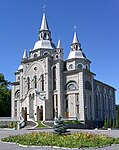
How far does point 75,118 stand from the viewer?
52156 mm

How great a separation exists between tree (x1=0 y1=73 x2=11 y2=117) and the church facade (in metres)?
2.98

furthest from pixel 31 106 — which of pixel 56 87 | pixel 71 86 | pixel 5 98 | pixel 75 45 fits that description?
pixel 75 45

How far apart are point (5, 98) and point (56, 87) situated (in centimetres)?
1741

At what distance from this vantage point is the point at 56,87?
5497cm

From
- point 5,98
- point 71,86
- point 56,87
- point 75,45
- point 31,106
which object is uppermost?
point 75,45

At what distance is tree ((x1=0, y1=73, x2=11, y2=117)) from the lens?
64.9 metres

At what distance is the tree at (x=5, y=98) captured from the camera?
6494 cm

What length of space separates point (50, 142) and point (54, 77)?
39425mm

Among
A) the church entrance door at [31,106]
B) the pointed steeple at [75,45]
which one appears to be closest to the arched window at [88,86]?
the pointed steeple at [75,45]

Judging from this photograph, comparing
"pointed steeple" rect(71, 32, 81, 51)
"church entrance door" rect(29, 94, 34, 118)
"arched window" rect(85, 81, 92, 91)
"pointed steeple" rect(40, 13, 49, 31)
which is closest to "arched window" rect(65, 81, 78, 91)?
"arched window" rect(85, 81, 92, 91)

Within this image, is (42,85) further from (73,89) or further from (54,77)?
(73,89)

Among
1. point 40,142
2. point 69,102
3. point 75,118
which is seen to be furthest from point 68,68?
point 40,142

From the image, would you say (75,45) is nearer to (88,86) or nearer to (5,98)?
(88,86)

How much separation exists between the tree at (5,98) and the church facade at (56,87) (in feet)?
9.78
